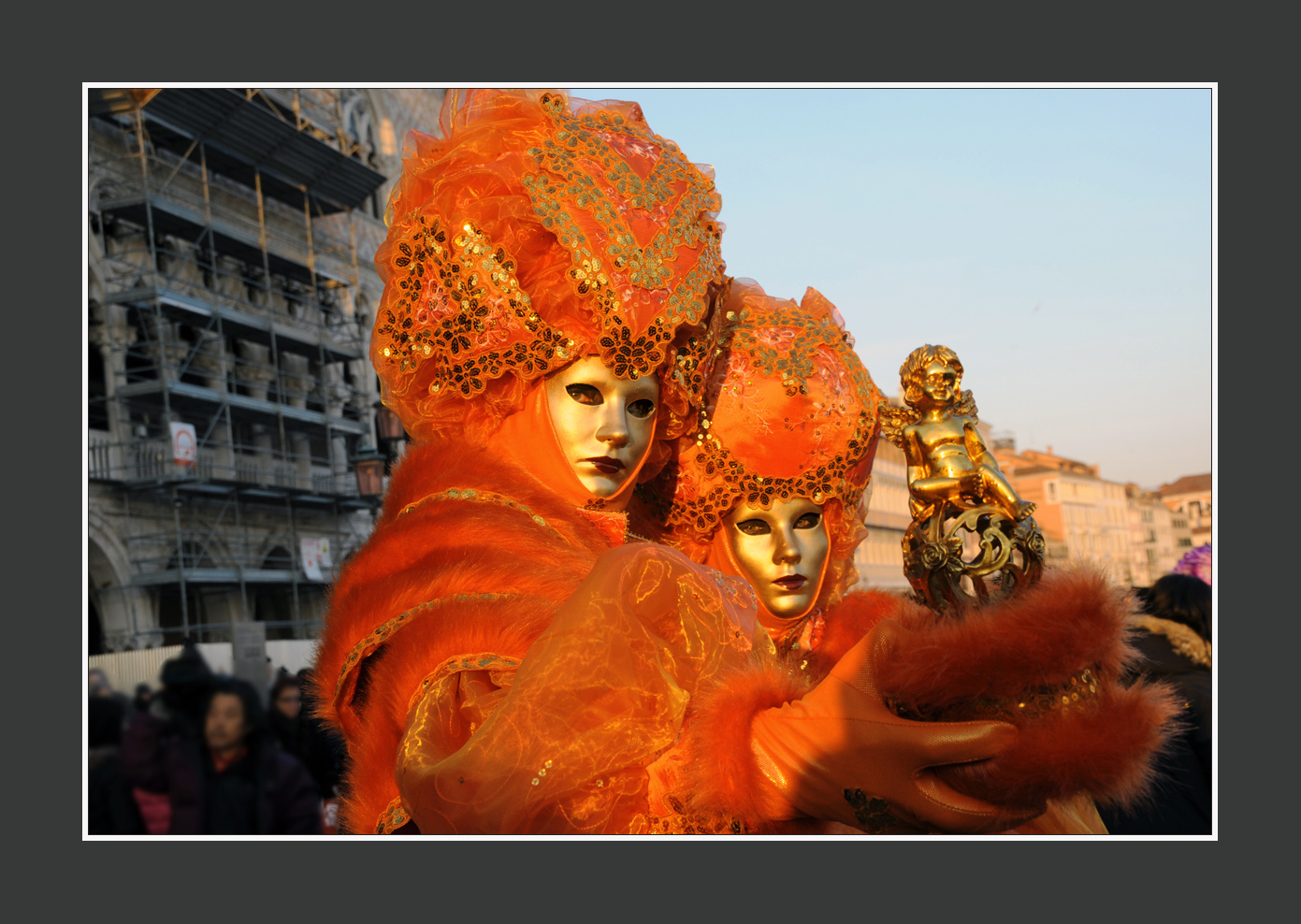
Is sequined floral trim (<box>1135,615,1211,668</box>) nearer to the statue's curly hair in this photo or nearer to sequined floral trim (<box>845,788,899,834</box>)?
the statue's curly hair

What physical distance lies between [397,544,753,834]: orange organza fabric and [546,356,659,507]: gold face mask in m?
0.68

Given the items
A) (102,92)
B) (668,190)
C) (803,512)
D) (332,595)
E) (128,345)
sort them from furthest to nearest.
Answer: (128,345) → (102,92) → (803,512) → (668,190) → (332,595)

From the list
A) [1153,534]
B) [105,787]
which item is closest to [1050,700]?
[105,787]

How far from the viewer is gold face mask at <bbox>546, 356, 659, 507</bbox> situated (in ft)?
8.49

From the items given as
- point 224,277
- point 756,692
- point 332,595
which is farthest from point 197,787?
point 224,277

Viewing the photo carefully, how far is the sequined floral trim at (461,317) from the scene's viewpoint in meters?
2.57

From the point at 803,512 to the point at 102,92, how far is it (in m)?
13.5

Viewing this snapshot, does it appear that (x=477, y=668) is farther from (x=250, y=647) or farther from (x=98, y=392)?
(x=98, y=392)

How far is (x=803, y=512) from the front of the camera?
3.52 meters

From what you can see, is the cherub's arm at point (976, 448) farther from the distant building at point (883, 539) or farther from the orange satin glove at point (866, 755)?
the distant building at point (883, 539)

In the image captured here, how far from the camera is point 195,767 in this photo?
2.92m

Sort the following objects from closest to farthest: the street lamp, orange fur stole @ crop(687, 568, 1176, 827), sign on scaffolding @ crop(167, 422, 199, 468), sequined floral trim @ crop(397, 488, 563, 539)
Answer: orange fur stole @ crop(687, 568, 1176, 827) → sequined floral trim @ crop(397, 488, 563, 539) → sign on scaffolding @ crop(167, 422, 199, 468) → the street lamp

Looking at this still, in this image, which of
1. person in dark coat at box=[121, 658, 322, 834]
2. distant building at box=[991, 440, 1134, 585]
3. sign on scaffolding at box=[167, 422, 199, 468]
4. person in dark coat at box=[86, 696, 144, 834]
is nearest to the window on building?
sign on scaffolding at box=[167, 422, 199, 468]

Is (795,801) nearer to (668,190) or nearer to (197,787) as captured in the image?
(668,190)
